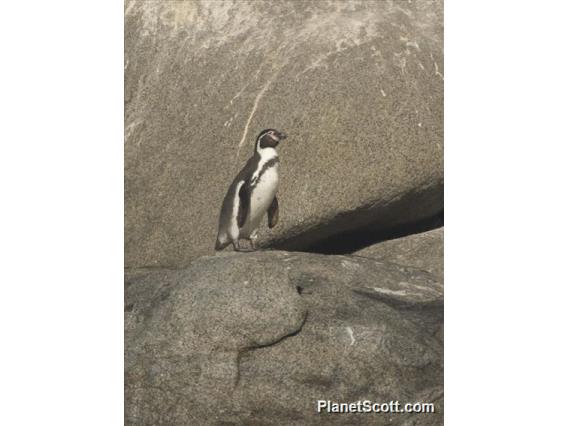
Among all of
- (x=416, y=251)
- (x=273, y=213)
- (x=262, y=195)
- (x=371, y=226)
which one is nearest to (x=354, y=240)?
(x=371, y=226)

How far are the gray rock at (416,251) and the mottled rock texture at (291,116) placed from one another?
18 centimetres

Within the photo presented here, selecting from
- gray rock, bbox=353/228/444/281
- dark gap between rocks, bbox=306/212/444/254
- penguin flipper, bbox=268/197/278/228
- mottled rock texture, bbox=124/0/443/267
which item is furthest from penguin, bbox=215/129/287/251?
gray rock, bbox=353/228/444/281

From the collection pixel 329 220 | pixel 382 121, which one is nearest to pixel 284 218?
pixel 329 220

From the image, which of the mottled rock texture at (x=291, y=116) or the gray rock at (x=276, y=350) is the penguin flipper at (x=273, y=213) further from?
the gray rock at (x=276, y=350)

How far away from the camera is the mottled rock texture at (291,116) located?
718 cm

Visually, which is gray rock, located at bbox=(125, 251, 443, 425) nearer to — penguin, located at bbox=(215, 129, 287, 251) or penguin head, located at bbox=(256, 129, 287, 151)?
penguin, located at bbox=(215, 129, 287, 251)

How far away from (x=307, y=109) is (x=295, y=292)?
1575mm

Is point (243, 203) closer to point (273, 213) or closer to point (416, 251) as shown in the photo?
point (273, 213)

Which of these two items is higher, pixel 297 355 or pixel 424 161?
pixel 424 161

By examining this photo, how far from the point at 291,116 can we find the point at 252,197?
2.35 ft

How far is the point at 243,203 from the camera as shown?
272 inches

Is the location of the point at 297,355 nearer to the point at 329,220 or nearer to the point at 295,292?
the point at 295,292

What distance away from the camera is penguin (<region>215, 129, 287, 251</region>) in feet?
22.5
